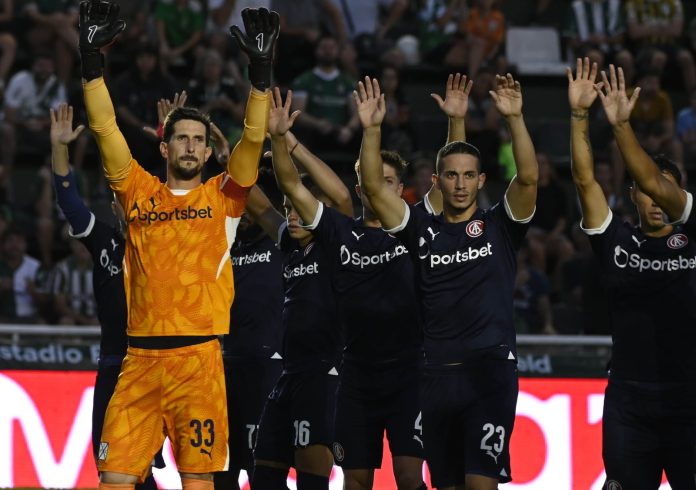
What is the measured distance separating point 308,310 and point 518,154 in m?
1.99

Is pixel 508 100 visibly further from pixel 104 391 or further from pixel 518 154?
pixel 104 391

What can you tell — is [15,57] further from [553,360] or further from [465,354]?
[465,354]

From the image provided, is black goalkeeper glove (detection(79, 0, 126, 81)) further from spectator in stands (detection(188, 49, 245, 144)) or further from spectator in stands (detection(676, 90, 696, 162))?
spectator in stands (detection(676, 90, 696, 162))

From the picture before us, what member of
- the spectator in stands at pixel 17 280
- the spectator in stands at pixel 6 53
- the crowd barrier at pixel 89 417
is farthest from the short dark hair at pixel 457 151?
the spectator in stands at pixel 6 53

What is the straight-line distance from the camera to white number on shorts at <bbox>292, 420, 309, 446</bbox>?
28.9ft

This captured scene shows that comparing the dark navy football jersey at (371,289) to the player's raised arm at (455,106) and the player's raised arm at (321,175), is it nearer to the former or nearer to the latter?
the player's raised arm at (321,175)

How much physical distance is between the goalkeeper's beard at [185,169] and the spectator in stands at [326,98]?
8953 mm

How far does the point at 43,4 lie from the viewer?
1745cm

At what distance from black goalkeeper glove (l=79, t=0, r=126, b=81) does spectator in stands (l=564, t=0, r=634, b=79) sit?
12328 mm

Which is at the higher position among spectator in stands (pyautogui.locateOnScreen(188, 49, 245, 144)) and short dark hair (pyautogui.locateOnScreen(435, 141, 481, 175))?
spectator in stands (pyautogui.locateOnScreen(188, 49, 245, 144))

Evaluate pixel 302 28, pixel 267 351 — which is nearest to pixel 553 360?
pixel 267 351

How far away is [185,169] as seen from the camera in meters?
7.71

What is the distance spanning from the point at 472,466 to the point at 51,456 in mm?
5447

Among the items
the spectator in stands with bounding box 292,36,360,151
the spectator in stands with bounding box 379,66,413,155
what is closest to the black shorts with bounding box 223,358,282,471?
the spectator in stands with bounding box 379,66,413,155
